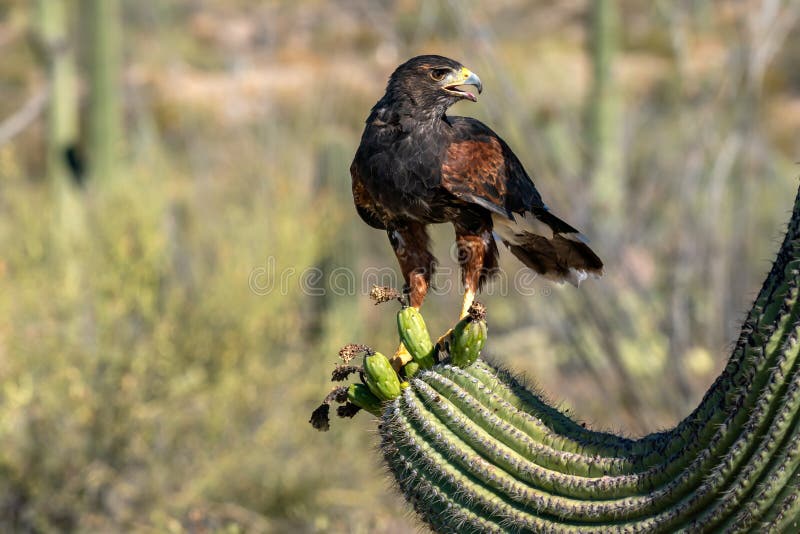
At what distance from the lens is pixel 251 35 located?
2092cm

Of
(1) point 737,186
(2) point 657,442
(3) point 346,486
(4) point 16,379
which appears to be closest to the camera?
(2) point 657,442

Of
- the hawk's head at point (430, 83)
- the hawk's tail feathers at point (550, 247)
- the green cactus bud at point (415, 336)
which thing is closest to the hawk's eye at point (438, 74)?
the hawk's head at point (430, 83)

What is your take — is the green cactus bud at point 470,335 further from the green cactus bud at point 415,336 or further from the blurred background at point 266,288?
the blurred background at point 266,288

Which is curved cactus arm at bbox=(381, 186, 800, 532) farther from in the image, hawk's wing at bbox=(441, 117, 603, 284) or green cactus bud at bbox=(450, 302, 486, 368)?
hawk's wing at bbox=(441, 117, 603, 284)

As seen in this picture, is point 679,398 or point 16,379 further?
point 679,398

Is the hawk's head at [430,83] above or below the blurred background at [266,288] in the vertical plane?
below

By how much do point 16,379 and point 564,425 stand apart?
5646 mm

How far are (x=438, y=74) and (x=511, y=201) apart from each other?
461 mm

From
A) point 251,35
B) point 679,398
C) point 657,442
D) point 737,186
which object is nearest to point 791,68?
point 251,35

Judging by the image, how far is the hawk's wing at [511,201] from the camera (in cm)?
288

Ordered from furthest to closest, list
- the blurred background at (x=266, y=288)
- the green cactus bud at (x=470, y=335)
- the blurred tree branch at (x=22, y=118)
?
the blurred tree branch at (x=22, y=118) → the blurred background at (x=266, y=288) → the green cactus bud at (x=470, y=335)

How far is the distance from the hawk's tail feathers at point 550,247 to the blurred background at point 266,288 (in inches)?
99.0

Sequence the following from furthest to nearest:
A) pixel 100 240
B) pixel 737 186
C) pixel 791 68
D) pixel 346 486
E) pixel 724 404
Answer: pixel 791 68, pixel 737 186, pixel 346 486, pixel 100 240, pixel 724 404

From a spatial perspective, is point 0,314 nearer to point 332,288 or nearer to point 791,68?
point 332,288
